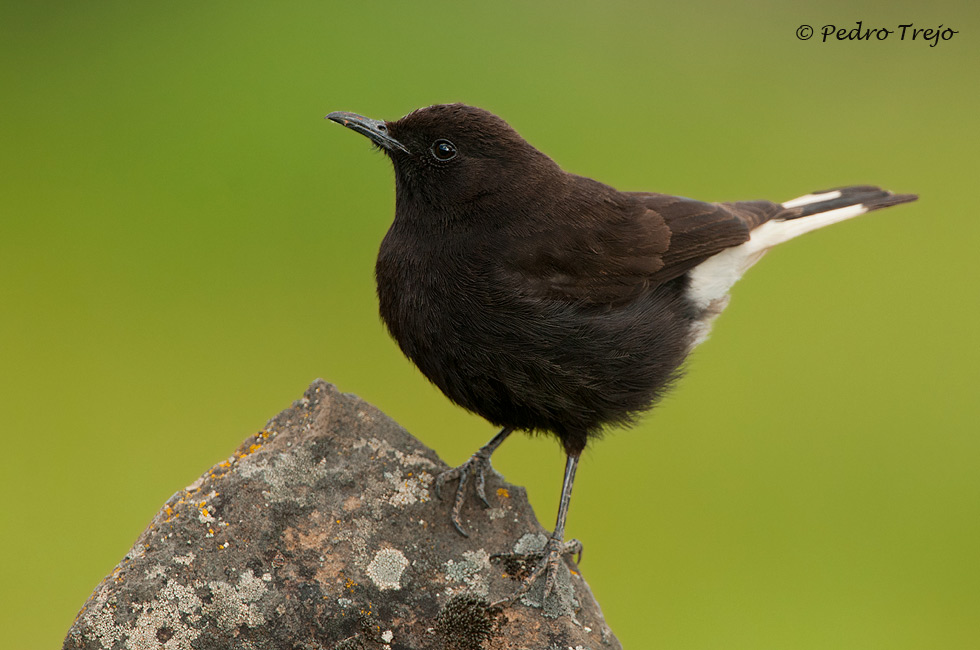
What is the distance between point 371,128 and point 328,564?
2.47 metres

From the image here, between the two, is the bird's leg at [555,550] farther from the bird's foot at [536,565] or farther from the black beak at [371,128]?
the black beak at [371,128]

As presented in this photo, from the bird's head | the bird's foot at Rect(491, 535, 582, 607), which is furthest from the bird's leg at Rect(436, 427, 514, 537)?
the bird's head

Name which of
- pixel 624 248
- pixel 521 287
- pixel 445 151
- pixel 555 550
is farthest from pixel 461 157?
pixel 555 550

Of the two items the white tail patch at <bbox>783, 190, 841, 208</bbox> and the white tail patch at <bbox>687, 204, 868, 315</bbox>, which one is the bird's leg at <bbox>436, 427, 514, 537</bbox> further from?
the white tail patch at <bbox>783, 190, 841, 208</bbox>

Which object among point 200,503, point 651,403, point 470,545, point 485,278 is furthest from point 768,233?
point 200,503

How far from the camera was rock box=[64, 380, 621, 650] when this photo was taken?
4.34 meters

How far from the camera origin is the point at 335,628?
445 cm

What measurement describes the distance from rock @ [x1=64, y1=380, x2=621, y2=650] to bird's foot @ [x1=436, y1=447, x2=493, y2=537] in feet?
0.14

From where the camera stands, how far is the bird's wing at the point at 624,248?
5301 millimetres

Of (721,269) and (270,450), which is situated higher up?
(721,269)

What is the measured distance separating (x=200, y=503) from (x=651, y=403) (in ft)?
8.60

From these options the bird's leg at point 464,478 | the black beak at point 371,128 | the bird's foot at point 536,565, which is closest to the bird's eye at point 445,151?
the black beak at point 371,128

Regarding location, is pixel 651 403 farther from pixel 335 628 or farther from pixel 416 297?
pixel 335 628

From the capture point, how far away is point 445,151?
17.9 ft
